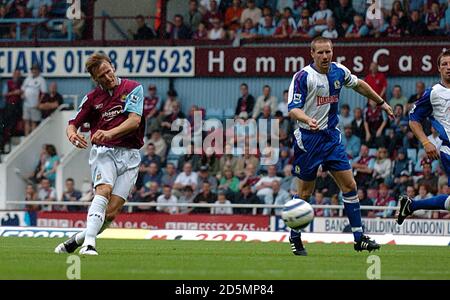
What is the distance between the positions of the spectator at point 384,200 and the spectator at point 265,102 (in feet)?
11.4

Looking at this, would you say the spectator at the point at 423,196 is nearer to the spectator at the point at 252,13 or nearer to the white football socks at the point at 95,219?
the spectator at the point at 252,13

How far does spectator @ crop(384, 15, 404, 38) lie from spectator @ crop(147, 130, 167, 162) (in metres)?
5.52

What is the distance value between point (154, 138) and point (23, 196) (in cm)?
361

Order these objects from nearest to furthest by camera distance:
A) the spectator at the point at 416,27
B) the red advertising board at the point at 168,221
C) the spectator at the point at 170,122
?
the red advertising board at the point at 168,221 → the spectator at the point at 416,27 → the spectator at the point at 170,122

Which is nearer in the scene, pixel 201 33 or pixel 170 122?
pixel 170 122

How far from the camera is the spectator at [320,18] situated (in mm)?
27266

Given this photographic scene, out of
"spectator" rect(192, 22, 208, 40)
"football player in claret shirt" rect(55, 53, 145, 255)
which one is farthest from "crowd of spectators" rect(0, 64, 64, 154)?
"football player in claret shirt" rect(55, 53, 145, 255)

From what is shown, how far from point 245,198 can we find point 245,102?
2615 mm

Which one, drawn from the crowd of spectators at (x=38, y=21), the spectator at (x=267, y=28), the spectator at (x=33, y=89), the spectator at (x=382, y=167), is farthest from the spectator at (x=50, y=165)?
the spectator at (x=382, y=167)

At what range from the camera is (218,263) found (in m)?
12.8

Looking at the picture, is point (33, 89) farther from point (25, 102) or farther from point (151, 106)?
point (151, 106)

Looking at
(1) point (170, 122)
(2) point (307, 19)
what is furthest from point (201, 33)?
(2) point (307, 19)

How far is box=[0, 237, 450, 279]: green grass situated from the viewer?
11.2 metres

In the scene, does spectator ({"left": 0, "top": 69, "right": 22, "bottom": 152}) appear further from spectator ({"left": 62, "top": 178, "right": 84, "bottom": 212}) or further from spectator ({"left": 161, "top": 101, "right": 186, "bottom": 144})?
spectator ({"left": 161, "top": 101, "right": 186, "bottom": 144})
